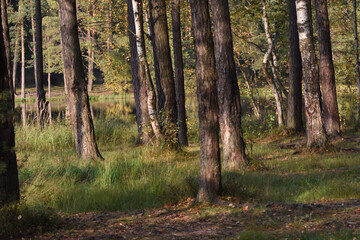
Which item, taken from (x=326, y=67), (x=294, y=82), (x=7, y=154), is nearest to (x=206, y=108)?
(x=7, y=154)

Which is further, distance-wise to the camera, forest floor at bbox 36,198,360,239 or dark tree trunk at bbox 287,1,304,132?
dark tree trunk at bbox 287,1,304,132

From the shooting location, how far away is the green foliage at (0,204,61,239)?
5801mm

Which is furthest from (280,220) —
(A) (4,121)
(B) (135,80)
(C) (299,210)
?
(B) (135,80)

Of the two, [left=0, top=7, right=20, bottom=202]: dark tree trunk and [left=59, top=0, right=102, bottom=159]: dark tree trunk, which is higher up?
[left=59, top=0, right=102, bottom=159]: dark tree trunk

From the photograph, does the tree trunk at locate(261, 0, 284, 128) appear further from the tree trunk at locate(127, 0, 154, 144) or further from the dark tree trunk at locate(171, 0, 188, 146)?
the tree trunk at locate(127, 0, 154, 144)

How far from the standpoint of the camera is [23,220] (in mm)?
6039

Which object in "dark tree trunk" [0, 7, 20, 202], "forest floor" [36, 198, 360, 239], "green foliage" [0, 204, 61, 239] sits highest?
"dark tree trunk" [0, 7, 20, 202]

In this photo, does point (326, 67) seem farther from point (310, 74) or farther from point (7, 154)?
point (7, 154)

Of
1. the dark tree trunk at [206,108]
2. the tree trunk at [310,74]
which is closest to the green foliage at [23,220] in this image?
the dark tree trunk at [206,108]

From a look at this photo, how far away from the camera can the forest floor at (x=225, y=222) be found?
5.57 m

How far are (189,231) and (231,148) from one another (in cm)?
458

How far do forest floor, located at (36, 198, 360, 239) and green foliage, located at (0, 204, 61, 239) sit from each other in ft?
0.65

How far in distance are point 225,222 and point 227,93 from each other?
173 inches

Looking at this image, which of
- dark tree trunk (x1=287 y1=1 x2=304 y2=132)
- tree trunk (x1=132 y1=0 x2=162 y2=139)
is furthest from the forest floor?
dark tree trunk (x1=287 y1=1 x2=304 y2=132)
